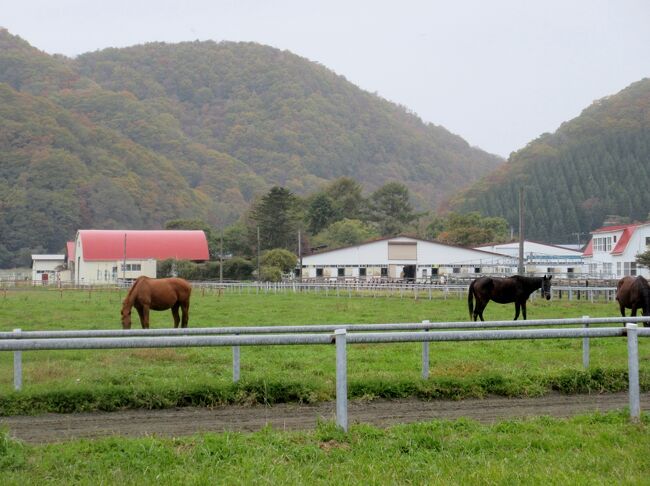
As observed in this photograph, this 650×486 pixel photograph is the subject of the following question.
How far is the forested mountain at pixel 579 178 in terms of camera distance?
133625 millimetres

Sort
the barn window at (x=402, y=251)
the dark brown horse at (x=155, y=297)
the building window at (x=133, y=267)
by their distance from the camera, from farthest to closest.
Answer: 1. the building window at (x=133, y=267)
2. the barn window at (x=402, y=251)
3. the dark brown horse at (x=155, y=297)

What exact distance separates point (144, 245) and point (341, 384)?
81472 mm

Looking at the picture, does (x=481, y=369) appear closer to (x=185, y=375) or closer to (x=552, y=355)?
(x=552, y=355)

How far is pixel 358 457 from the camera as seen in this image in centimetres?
574

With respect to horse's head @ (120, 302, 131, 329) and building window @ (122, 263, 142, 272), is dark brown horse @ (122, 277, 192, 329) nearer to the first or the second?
horse's head @ (120, 302, 131, 329)

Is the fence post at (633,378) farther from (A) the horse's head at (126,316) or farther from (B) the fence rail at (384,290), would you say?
(B) the fence rail at (384,290)

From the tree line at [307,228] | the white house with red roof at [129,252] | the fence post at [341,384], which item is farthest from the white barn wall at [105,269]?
the fence post at [341,384]

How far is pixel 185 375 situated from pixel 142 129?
599 feet

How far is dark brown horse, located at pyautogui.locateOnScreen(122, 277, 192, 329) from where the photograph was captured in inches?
763

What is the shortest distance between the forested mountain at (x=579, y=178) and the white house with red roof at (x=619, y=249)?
62.0m

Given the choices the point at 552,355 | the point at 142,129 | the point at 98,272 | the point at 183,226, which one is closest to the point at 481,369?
the point at 552,355

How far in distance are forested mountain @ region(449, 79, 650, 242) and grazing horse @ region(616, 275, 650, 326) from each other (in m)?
112

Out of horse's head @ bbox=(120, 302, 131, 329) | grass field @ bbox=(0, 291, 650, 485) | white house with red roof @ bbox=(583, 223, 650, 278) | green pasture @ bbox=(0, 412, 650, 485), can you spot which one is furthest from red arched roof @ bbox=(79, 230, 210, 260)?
green pasture @ bbox=(0, 412, 650, 485)

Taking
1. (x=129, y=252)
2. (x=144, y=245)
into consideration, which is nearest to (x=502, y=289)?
(x=129, y=252)
